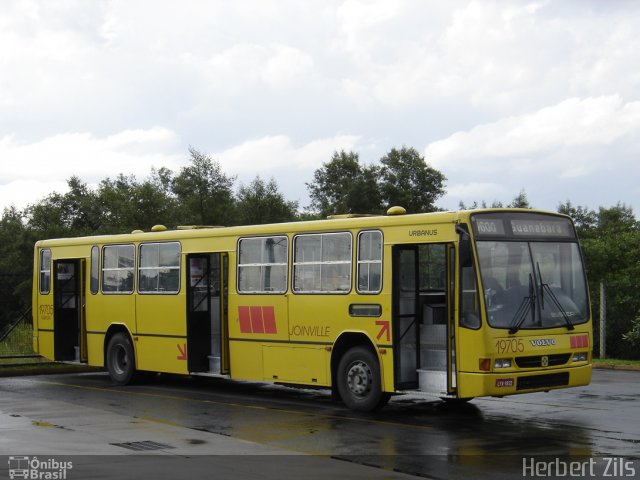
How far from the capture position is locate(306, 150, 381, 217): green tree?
8288cm

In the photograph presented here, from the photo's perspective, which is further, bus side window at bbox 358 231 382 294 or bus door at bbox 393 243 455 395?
bus side window at bbox 358 231 382 294

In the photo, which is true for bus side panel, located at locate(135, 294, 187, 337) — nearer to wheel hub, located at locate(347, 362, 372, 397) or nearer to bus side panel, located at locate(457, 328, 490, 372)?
wheel hub, located at locate(347, 362, 372, 397)

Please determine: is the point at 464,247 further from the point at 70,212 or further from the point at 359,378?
the point at 70,212

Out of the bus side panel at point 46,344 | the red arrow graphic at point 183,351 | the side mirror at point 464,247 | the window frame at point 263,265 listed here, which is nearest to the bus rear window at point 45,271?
the bus side panel at point 46,344

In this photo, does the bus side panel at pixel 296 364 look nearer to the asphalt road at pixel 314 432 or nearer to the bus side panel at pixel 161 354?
the asphalt road at pixel 314 432

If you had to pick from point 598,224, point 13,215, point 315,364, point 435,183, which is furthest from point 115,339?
point 13,215

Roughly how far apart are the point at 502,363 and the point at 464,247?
1691 millimetres

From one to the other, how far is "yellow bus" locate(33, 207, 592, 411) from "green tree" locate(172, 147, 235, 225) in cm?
2977

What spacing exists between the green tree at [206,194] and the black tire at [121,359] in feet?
Result: 96.7

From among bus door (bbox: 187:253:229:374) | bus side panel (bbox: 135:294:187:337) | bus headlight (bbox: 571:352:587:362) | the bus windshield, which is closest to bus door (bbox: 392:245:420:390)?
the bus windshield

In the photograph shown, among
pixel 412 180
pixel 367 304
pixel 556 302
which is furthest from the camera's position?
pixel 412 180

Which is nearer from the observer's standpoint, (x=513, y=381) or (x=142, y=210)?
(x=513, y=381)

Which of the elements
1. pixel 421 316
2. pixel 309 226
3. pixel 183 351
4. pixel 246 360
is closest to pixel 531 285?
pixel 421 316

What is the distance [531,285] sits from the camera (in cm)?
1435
